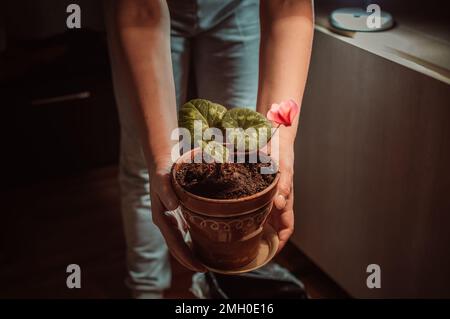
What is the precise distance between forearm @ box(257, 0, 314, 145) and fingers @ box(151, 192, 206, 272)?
199 mm

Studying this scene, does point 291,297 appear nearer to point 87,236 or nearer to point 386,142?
point 386,142

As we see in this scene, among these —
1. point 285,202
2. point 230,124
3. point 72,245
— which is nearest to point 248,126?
point 230,124

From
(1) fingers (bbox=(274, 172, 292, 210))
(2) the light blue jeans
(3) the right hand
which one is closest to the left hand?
(1) fingers (bbox=(274, 172, 292, 210))

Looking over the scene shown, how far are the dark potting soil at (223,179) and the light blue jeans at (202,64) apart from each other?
0.35 meters

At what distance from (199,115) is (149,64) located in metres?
0.16

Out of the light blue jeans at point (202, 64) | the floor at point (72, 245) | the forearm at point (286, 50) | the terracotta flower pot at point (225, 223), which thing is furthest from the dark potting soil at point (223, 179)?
the floor at point (72, 245)

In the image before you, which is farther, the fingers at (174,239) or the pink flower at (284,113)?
the fingers at (174,239)

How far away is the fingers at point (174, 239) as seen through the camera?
2.45 feet

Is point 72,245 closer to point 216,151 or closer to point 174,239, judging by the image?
point 174,239

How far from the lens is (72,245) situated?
5.25 ft

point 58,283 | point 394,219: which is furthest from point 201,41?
point 58,283

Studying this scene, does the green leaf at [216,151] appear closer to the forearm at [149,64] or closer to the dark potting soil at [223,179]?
the dark potting soil at [223,179]
